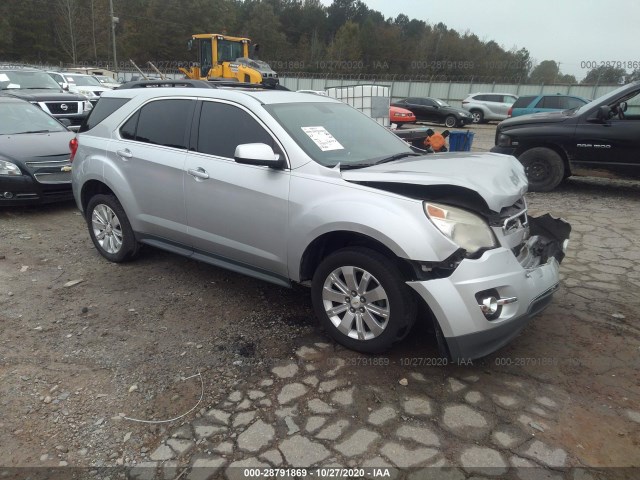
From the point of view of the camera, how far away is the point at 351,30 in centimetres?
6600

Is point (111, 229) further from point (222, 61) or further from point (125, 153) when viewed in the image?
point (222, 61)

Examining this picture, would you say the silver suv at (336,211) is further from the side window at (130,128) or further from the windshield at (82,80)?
the windshield at (82,80)

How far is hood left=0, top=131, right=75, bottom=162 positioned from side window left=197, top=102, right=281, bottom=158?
404 cm

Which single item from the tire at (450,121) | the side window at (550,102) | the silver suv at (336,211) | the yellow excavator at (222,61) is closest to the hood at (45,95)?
the yellow excavator at (222,61)

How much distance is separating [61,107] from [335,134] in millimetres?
10369

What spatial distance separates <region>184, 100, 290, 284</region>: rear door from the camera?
135 inches

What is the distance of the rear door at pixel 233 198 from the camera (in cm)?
344

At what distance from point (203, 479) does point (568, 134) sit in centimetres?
729

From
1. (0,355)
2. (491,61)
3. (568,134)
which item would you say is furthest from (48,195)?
(491,61)

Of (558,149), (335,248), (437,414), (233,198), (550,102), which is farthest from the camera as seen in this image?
(550,102)

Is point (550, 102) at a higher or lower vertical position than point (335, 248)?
higher

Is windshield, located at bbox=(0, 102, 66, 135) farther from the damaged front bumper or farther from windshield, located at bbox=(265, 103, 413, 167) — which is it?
the damaged front bumper

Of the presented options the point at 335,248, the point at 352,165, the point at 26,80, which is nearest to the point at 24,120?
the point at 26,80

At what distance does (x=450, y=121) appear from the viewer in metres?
22.3
